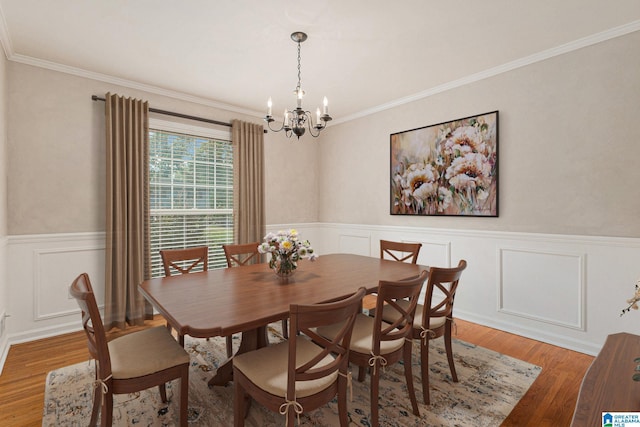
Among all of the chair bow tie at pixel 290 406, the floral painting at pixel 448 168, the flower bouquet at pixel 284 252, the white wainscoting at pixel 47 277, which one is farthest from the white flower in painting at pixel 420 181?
the white wainscoting at pixel 47 277

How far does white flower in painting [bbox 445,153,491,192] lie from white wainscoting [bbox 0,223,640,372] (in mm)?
529

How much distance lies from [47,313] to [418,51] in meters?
4.42

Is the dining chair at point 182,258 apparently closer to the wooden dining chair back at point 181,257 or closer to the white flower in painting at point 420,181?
the wooden dining chair back at point 181,257

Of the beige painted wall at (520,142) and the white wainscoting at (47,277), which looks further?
the white wainscoting at (47,277)

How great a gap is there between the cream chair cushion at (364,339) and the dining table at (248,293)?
253mm

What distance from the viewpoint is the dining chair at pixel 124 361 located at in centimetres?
152

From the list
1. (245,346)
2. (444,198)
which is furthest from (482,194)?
(245,346)

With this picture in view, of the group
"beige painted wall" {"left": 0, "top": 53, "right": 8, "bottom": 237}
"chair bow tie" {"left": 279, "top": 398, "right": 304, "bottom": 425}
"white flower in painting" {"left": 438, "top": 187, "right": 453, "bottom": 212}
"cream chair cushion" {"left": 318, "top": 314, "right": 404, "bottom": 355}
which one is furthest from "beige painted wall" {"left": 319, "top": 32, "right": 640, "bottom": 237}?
"beige painted wall" {"left": 0, "top": 53, "right": 8, "bottom": 237}

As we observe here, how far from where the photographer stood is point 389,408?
2025mm

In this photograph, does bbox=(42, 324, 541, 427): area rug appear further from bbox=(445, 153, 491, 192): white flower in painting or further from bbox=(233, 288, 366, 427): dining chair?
bbox=(445, 153, 491, 192): white flower in painting

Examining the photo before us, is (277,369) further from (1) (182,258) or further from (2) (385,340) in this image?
(1) (182,258)

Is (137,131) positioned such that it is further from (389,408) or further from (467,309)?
(467,309)

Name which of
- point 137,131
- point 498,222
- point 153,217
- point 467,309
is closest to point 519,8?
point 498,222

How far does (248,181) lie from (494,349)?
11.3 ft
